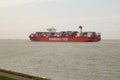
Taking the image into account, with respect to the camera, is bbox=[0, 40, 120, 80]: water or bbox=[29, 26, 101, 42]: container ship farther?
bbox=[29, 26, 101, 42]: container ship

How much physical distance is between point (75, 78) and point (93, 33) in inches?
3627

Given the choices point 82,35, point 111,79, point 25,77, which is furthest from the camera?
point 82,35

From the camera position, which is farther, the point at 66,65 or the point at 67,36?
the point at 67,36

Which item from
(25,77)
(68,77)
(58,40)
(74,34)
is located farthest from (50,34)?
(25,77)

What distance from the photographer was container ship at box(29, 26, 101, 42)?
111m

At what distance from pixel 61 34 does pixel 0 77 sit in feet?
347

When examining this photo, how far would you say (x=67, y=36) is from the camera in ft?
381

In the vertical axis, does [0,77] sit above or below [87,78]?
above

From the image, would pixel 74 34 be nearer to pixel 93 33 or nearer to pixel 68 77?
pixel 93 33

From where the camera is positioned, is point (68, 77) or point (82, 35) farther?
point (82, 35)

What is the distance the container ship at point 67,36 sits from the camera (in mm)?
111250

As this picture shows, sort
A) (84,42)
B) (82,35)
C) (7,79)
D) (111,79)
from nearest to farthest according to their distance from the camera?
1. (7,79)
2. (111,79)
3. (82,35)
4. (84,42)

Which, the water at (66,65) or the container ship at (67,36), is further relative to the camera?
the container ship at (67,36)

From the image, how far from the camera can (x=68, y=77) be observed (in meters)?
20.5
